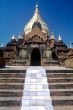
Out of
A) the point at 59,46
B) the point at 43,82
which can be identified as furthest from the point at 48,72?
the point at 59,46

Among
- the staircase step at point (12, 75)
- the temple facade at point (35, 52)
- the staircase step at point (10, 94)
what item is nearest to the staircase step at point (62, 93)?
the staircase step at point (10, 94)

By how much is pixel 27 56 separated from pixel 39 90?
1877 cm

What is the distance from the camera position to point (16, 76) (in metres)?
9.55

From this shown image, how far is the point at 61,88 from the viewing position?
27.4 ft

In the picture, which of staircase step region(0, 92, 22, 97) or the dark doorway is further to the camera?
the dark doorway

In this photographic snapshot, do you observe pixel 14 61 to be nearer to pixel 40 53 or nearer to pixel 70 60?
pixel 40 53

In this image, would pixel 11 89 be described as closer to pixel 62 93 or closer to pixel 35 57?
pixel 62 93

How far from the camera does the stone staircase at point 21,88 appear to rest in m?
7.16

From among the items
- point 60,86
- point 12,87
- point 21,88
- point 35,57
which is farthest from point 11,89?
point 35,57

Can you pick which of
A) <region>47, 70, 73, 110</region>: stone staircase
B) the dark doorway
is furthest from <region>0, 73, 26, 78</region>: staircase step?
the dark doorway

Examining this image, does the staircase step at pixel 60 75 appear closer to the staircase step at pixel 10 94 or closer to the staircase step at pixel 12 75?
the staircase step at pixel 12 75

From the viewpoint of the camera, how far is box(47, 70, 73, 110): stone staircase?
23.6ft

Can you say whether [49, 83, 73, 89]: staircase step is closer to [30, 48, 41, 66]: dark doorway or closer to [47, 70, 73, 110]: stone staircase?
[47, 70, 73, 110]: stone staircase

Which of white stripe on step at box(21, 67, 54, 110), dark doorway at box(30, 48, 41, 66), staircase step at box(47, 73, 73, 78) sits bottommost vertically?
white stripe on step at box(21, 67, 54, 110)
